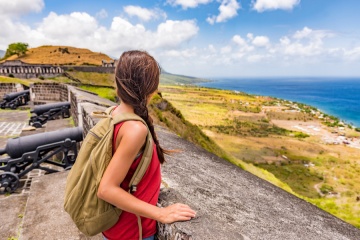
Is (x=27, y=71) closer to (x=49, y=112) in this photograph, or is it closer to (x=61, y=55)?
(x=49, y=112)

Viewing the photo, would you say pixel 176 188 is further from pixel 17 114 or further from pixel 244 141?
pixel 244 141

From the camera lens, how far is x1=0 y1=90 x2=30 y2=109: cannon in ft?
50.9

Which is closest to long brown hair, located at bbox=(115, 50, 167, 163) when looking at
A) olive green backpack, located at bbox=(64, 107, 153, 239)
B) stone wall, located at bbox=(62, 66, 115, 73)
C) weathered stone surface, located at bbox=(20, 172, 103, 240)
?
olive green backpack, located at bbox=(64, 107, 153, 239)

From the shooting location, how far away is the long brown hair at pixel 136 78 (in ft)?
4.42

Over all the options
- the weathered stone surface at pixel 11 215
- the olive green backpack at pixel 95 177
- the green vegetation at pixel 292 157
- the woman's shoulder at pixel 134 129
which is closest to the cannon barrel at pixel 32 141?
the weathered stone surface at pixel 11 215

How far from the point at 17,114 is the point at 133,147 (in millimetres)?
15055

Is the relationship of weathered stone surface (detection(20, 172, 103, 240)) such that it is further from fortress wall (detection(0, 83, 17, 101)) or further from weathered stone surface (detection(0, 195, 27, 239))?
fortress wall (detection(0, 83, 17, 101))

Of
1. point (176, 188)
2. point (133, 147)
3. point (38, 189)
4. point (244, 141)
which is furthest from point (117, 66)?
point (244, 141)

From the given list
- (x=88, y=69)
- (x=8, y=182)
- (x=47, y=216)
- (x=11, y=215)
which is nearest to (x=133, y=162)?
(x=47, y=216)

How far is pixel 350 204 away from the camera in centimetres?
2106

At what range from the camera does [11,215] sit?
157 inches

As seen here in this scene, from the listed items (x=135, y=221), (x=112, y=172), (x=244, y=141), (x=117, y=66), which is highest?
(x=117, y=66)

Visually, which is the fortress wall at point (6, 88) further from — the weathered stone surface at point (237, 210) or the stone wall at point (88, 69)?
the weathered stone surface at point (237, 210)

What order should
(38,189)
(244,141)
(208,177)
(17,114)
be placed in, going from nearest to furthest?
(208,177), (38,189), (17,114), (244,141)
